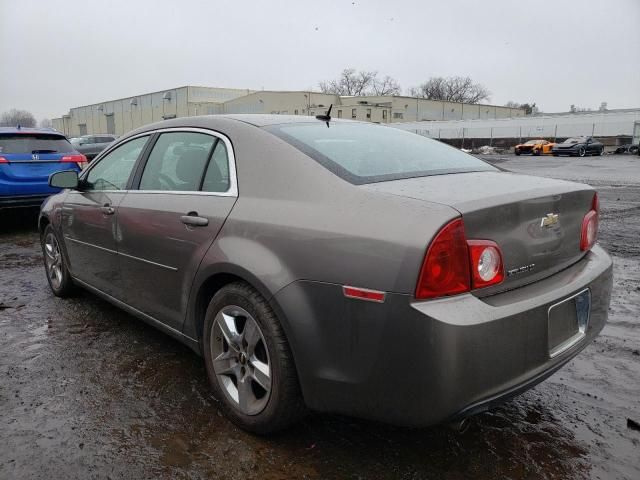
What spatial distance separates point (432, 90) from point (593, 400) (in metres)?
100.0

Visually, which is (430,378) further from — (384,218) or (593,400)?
(593,400)

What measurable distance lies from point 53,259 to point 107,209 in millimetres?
1594

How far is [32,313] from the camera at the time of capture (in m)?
4.27

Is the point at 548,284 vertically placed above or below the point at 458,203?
below

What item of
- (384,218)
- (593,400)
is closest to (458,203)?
(384,218)

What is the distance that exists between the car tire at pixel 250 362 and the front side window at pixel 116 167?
→ 4.74 feet

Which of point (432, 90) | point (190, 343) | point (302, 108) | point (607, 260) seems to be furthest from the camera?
point (432, 90)

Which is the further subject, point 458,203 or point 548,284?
point 548,284

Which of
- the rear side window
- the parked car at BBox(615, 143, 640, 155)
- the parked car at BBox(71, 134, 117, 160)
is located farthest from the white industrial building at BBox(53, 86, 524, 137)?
the rear side window

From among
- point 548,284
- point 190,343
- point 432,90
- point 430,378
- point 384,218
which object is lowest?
point 190,343

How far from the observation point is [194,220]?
2.70 meters

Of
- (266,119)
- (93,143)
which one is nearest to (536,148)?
(93,143)

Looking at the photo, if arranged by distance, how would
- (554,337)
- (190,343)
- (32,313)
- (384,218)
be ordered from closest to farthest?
(384,218) → (554,337) → (190,343) → (32,313)

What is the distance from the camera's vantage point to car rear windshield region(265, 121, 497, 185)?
2.44 metres
